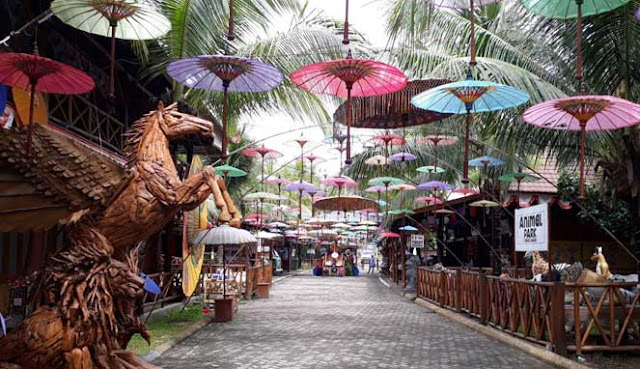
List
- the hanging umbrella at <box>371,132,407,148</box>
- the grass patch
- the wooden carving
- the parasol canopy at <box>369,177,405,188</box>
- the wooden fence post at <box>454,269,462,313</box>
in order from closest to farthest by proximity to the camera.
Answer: the wooden carving, the grass patch, the hanging umbrella at <box>371,132,407,148</box>, the wooden fence post at <box>454,269,462,313</box>, the parasol canopy at <box>369,177,405,188</box>

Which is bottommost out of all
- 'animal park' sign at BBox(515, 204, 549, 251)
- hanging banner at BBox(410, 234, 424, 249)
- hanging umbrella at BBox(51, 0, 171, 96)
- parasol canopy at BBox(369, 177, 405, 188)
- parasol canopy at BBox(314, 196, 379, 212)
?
hanging banner at BBox(410, 234, 424, 249)

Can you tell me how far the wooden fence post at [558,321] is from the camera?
27.8ft

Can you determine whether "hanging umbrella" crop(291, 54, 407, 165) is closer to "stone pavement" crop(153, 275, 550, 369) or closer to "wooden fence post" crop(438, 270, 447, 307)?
"stone pavement" crop(153, 275, 550, 369)

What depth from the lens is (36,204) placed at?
18.0ft

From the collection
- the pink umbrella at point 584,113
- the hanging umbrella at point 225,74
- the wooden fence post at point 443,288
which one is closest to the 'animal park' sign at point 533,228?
the pink umbrella at point 584,113

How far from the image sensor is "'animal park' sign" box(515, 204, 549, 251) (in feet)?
29.6

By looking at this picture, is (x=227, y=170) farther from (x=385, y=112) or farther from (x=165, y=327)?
(x=385, y=112)

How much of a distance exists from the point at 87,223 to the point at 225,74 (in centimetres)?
197

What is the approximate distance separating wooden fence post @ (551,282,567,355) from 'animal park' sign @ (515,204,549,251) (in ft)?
2.16

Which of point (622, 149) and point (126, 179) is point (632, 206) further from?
point (126, 179)

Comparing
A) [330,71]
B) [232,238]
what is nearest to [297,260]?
[232,238]

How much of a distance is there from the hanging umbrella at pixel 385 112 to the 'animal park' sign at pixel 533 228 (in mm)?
2510

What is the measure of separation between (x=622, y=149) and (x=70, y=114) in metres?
8.85

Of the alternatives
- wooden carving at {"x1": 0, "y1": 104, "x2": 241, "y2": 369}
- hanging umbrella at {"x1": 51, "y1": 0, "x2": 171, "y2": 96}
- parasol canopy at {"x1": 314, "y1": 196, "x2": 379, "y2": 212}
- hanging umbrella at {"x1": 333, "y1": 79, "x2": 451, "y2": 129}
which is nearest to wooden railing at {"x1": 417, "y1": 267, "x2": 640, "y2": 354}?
hanging umbrella at {"x1": 333, "y1": 79, "x2": 451, "y2": 129}
